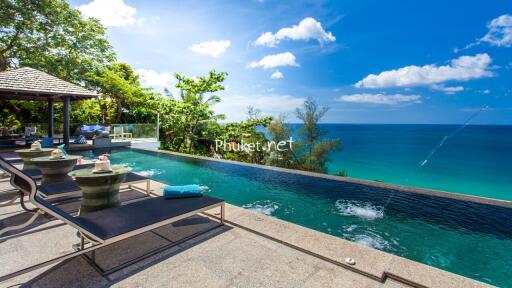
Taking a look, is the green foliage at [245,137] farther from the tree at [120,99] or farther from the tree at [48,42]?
the tree at [48,42]

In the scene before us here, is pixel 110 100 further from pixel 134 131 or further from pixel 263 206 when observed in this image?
pixel 263 206

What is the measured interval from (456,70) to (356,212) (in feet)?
102

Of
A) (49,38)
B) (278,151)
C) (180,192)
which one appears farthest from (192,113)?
(180,192)

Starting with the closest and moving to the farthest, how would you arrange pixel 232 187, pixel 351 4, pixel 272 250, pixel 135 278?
pixel 135 278 → pixel 272 250 → pixel 232 187 → pixel 351 4

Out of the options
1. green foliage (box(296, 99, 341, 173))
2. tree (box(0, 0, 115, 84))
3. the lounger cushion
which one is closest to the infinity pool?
the lounger cushion

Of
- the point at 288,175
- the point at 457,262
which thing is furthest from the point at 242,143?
the point at 457,262

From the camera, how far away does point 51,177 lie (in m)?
5.31

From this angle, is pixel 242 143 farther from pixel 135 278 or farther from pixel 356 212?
pixel 135 278

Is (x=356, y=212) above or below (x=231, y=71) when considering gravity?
below

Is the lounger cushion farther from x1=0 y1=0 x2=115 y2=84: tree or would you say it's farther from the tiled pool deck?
x1=0 y1=0 x2=115 y2=84: tree

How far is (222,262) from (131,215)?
4.44ft

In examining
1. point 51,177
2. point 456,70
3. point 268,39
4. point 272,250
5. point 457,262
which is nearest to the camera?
point 272,250

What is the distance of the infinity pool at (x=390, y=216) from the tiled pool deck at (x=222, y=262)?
1612 millimetres

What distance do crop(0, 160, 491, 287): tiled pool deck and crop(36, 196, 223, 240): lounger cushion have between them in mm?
397
